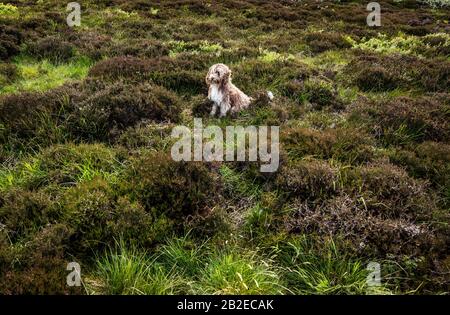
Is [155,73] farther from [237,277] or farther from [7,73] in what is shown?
[237,277]

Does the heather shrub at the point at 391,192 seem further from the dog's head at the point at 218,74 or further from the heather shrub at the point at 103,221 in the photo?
the dog's head at the point at 218,74

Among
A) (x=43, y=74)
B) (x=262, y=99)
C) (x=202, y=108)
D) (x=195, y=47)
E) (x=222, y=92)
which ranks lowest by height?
(x=202, y=108)

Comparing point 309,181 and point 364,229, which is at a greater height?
point 309,181

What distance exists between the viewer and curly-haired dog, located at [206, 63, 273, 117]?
795cm

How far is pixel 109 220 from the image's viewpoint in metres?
4.71

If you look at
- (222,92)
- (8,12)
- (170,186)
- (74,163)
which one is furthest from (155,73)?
(8,12)

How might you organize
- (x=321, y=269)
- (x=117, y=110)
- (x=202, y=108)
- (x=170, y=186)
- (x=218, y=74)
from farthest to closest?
(x=202, y=108)
(x=218, y=74)
(x=117, y=110)
(x=170, y=186)
(x=321, y=269)

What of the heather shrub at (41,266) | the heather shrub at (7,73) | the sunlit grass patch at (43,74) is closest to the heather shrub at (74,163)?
the heather shrub at (41,266)

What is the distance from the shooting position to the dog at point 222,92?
26.1ft

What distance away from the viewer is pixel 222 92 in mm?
8211

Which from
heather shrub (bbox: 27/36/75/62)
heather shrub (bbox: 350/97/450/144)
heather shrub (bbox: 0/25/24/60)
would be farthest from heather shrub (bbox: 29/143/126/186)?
heather shrub (bbox: 0/25/24/60)

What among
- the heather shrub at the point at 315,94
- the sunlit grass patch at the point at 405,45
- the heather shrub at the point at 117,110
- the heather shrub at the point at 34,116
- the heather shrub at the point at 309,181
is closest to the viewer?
the heather shrub at the point at 309,181

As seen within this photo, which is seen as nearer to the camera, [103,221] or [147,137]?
[103,221]

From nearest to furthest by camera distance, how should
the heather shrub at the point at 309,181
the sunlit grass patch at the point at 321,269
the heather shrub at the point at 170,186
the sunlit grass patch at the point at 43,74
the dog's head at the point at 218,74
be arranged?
the sunlit grass patch at the point at 321,269, the heather shrub at the point at 170,186, the heather shrub at the point at 309,181, the dog's head at the point at 218,74, the sunlit grass patch at the point at 43,74
